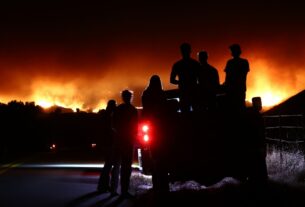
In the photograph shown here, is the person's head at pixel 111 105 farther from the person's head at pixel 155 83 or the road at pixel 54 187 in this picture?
the person's head at pixel 155 83

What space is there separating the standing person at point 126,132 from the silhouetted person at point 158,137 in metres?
1.25

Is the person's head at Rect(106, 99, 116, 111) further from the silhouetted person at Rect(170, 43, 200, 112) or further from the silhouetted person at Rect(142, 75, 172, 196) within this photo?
the silhouetted person at Rect(142, 75, 172, 196)

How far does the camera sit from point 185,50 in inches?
362

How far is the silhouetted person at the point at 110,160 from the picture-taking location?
956 centimetres

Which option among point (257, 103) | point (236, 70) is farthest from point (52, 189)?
point (257, 103)

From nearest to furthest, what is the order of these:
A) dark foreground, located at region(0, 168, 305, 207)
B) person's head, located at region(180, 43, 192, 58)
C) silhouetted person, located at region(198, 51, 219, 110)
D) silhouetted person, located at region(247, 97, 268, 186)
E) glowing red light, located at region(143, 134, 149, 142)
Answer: dark foreground, located at region(0, 168, 305, 207)
silhouetted person, located at region(247, 97, 268, 186)
silhouetted person, located at region(198, 51, 219, 110)
glowing red light, located at region(143, 134, 149, 142)
person's head, located at region(180, 43, 192, 58)

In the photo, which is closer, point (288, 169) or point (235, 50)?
point (235, 50)

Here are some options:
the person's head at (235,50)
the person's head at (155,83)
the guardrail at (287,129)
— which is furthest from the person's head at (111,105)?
the guardrail at (287,129)

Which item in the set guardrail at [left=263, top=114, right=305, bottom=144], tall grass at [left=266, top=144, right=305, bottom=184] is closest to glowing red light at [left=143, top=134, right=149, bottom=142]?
tall grass at [left=266, top=144, right=305, bottom=184]

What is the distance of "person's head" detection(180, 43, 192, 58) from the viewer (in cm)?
920

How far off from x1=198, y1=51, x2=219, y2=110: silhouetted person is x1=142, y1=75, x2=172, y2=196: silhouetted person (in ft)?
2.27

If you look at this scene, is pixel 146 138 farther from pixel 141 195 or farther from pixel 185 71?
pixel 185 71

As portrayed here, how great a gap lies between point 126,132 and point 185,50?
1.84 metres

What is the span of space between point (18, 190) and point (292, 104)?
35.6 metres
